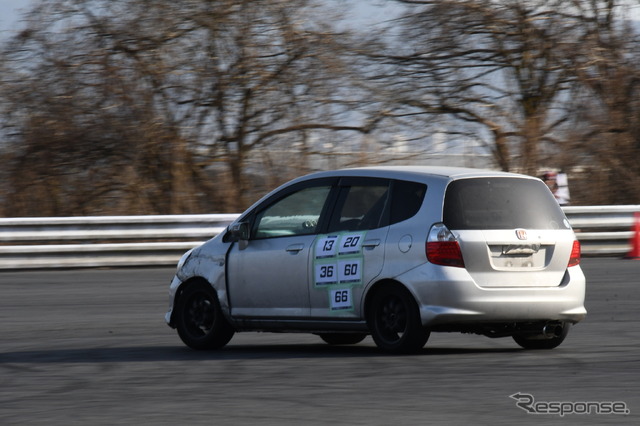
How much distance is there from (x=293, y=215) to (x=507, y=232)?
1.94 meters

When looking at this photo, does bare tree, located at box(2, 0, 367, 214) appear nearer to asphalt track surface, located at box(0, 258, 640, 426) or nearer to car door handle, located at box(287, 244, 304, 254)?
asphalt track surface, located at box(0, 258, 640, 426)

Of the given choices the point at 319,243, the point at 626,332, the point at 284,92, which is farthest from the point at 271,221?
the point at 284,92

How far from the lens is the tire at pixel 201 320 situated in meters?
10.4

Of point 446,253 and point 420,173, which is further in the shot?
point 420,173

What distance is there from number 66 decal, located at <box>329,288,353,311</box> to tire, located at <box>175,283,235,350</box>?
114cm

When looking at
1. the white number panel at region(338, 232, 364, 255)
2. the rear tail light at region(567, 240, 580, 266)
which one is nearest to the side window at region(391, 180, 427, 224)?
the white number panel at region(338, 232, 364, 255)

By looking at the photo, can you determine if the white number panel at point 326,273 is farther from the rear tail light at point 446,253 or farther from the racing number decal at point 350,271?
the rear tail light at point 446,253

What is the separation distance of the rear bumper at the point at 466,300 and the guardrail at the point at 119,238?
37.8 ft

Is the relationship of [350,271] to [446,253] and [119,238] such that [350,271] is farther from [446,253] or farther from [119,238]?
[119,238]

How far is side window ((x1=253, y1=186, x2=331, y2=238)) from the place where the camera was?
10.1 meters

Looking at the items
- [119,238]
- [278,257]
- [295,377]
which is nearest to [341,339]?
[278,257]

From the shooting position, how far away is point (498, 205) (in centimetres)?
938

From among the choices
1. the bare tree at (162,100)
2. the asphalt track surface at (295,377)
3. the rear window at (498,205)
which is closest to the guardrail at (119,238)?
the bare tree at (162,100)

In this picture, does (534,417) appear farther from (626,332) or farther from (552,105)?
(552,105)
